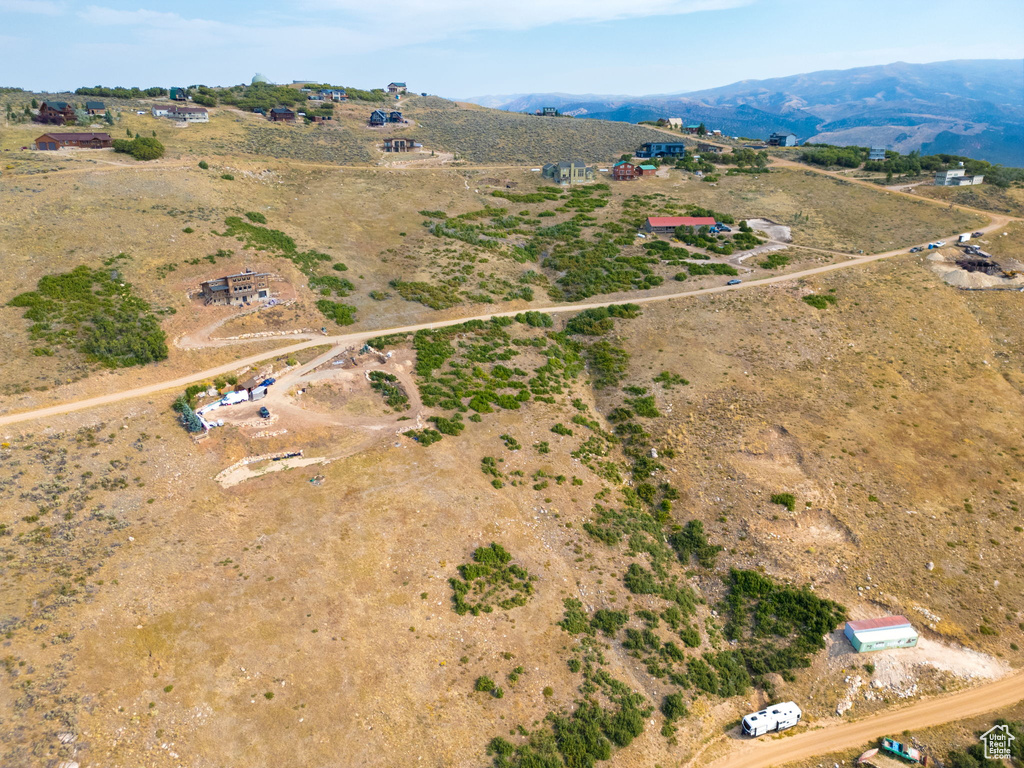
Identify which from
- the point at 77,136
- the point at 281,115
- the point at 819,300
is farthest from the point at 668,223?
the point at 77,136

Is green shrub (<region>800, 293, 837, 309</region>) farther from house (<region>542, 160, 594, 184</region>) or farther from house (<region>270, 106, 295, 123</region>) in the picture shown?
house (<region>270, 106, 295, 123</region>)

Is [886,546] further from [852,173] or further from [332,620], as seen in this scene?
[852,173]

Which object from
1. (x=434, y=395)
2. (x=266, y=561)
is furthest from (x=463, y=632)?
(x=434, y=395)

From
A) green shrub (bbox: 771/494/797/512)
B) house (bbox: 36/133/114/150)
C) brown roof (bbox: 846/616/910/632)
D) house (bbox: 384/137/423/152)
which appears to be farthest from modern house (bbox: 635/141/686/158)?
brown roof (bbox: 846/616/910/632)

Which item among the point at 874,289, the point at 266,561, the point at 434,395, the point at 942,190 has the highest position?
the point at 942,190

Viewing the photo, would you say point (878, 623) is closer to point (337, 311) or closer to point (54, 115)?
point (337, 311)

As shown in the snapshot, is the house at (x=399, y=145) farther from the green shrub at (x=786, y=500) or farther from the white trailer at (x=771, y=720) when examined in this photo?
the white trailer at (x=771, y=720)
